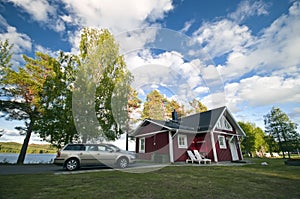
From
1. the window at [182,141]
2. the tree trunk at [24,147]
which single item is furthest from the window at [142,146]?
the tree trunk at [24,147]

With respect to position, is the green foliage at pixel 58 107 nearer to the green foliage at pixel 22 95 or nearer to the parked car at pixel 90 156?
the green foliage at pixel 22 95

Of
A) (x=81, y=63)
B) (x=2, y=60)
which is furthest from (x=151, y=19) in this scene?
(x=2, y=60)

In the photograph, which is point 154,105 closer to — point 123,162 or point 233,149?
point 233,149

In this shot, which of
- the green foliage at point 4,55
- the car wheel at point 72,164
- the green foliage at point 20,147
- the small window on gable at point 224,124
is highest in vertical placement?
the green foliage at point 4,55

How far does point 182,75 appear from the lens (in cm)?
1193

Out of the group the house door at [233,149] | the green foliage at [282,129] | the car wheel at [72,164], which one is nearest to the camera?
the car wheel at [72,164]

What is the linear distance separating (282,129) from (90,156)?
37.3 m

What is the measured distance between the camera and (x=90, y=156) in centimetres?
826

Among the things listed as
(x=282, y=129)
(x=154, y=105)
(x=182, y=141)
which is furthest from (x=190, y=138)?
(x=282, y=129)

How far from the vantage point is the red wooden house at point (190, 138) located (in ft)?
45.9

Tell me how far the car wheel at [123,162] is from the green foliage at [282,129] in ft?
112

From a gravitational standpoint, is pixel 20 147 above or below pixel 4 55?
below

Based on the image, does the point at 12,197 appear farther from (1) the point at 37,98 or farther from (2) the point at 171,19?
(1) the point at 37,98

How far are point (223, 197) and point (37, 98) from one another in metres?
17.0
